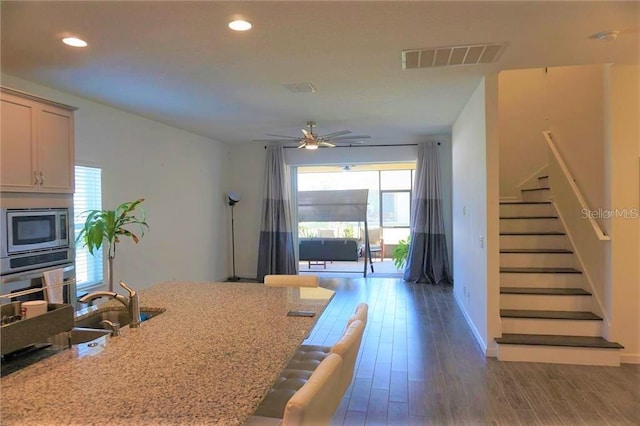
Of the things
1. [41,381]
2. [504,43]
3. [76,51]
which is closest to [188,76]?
[76,51]

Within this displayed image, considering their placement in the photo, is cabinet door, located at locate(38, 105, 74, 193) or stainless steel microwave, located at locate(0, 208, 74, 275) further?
cabinet door, located at locate(38, 105, 74, 193)

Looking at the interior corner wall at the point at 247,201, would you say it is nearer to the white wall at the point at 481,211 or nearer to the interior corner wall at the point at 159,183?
the interior corner wall at the point at 159,183

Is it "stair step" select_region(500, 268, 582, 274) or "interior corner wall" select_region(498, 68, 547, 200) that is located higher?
"interior corner wall" select_region(498, 68, 547, 200)

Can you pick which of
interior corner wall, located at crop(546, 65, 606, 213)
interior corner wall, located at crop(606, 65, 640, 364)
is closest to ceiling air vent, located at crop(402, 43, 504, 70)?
interior corner wall, located at crop(606, 65, 640, 364)

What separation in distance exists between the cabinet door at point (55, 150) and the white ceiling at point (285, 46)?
415 mm

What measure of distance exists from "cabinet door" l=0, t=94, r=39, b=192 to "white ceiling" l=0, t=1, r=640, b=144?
41 centimetres

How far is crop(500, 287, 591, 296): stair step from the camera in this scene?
4.03 m

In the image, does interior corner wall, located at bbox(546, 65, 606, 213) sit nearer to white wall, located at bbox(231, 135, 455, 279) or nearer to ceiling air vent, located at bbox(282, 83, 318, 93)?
ceiling air vent, located at bbox(282, 83, 318, 93)

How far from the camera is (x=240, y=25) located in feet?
8.36

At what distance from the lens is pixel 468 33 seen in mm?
2711

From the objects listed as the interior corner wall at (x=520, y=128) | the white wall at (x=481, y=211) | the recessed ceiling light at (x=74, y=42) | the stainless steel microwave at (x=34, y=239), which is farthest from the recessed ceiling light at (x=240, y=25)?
the interior corner wall at (x=520, y=128)

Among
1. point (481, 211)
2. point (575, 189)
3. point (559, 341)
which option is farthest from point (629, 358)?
point (481, 211)

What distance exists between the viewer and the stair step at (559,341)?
3535 mm

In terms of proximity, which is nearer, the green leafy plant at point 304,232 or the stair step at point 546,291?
the stair step at point 546,291
